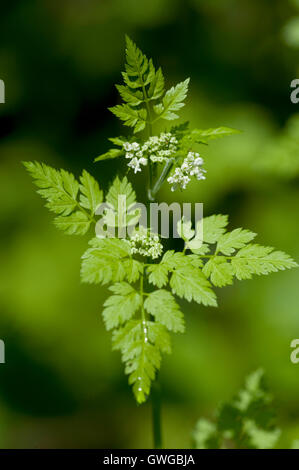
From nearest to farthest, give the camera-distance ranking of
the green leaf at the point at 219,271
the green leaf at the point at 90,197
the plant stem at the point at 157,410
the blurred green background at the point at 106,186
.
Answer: the green leaf at the point at 219,271
the green leaf at the point at 90,197
the plant stem at the point at 157,410
the blurred green background at the point at 106,186

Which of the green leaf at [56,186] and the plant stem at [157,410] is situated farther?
the plant stem at [157,410]

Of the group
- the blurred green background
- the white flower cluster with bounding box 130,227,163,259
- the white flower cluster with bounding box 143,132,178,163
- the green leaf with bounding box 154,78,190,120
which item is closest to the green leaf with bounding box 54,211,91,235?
the white flower cluster with bounding box 130,227,163,259

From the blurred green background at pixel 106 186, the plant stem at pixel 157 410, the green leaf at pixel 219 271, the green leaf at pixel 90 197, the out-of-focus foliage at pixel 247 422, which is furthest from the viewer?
the blurred green background at pixel 106 186

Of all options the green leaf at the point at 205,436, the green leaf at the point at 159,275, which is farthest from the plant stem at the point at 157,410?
the green leaf at the point at 205,436

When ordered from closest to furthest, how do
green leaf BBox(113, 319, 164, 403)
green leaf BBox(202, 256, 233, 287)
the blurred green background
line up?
green leaf BBox(113, 319, 164, 403)
green leaf BBox(202, 256, 233, 287)
the blurred green background

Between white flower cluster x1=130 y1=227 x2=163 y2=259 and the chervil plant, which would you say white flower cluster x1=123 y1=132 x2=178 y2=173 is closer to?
the chervil plant

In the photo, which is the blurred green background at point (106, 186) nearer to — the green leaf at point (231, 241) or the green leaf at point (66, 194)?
the green leaf at point (231, 241)

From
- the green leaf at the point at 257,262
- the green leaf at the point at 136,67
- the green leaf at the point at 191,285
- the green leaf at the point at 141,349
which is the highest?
the green leaf at the point at 136,67
